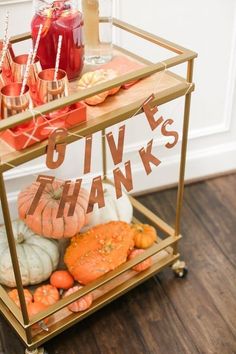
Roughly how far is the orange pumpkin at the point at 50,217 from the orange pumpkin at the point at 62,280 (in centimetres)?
12

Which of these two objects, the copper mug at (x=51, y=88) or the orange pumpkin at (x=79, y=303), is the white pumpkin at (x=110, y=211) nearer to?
the orange pumpkin at (x=79, y=303)

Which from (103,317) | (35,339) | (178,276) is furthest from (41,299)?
(178,276)

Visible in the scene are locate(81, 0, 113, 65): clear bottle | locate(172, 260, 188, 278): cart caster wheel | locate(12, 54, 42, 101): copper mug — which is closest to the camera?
locate(12, 54, 42, 101): copper mug

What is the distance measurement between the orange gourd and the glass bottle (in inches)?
2.3

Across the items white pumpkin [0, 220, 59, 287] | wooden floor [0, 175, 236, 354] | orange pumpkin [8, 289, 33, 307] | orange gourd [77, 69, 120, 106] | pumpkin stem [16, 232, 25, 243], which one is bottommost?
wooden floor [0, 175, 236, 354]

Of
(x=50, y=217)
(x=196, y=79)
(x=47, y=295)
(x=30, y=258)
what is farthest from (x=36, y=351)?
(x=196, y=79)

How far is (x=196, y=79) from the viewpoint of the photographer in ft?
6.64

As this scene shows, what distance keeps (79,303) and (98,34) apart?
0.79 m

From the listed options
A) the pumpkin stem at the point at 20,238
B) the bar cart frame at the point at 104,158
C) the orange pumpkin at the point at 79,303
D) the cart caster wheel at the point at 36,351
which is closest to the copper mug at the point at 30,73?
the bar cart frame at the point at 104,158

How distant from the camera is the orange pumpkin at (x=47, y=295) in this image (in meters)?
1.56

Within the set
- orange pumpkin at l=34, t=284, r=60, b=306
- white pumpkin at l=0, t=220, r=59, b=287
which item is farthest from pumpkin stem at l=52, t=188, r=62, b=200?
orange pumpkin at l=34, t=284, r=60, b=306

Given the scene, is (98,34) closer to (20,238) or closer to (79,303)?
(20,238)

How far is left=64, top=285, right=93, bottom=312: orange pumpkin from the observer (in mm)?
1565

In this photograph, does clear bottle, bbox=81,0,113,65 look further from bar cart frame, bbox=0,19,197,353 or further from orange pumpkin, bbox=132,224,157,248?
orange pumpkin, bbox=132,224,157,248
